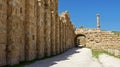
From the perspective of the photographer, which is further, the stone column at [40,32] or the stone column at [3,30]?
the stone column at [40,32]

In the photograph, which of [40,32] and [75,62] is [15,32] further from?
[40,32]

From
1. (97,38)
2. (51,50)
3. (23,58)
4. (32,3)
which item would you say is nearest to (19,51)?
(23,58)

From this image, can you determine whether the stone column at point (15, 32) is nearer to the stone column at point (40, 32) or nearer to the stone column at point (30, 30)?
the stone column at point (30, 30)

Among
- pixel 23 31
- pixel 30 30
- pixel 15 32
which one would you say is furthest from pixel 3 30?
pixel 30 30

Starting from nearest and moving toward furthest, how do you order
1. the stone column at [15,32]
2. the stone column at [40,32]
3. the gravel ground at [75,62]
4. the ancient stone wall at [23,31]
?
the ancient stone wall at [23,31] → the stone column at [15,32] → the gravel ground at [75,62] → the stone column at [40,32]

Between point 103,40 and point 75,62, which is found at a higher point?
point 103,40

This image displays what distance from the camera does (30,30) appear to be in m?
18.8

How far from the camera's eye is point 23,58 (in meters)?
17.4

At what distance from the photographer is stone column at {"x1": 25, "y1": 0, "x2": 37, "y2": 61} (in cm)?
1820

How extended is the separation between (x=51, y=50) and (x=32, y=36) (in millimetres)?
8781

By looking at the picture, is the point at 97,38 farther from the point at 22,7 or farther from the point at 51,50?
the point at 22,7

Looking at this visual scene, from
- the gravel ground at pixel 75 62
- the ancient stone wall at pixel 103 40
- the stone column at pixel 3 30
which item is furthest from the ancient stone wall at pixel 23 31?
the ancient stone wall at pixel 103 40

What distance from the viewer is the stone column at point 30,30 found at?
59.7 feet

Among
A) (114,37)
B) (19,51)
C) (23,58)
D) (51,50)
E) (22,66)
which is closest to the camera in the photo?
(22,66)
